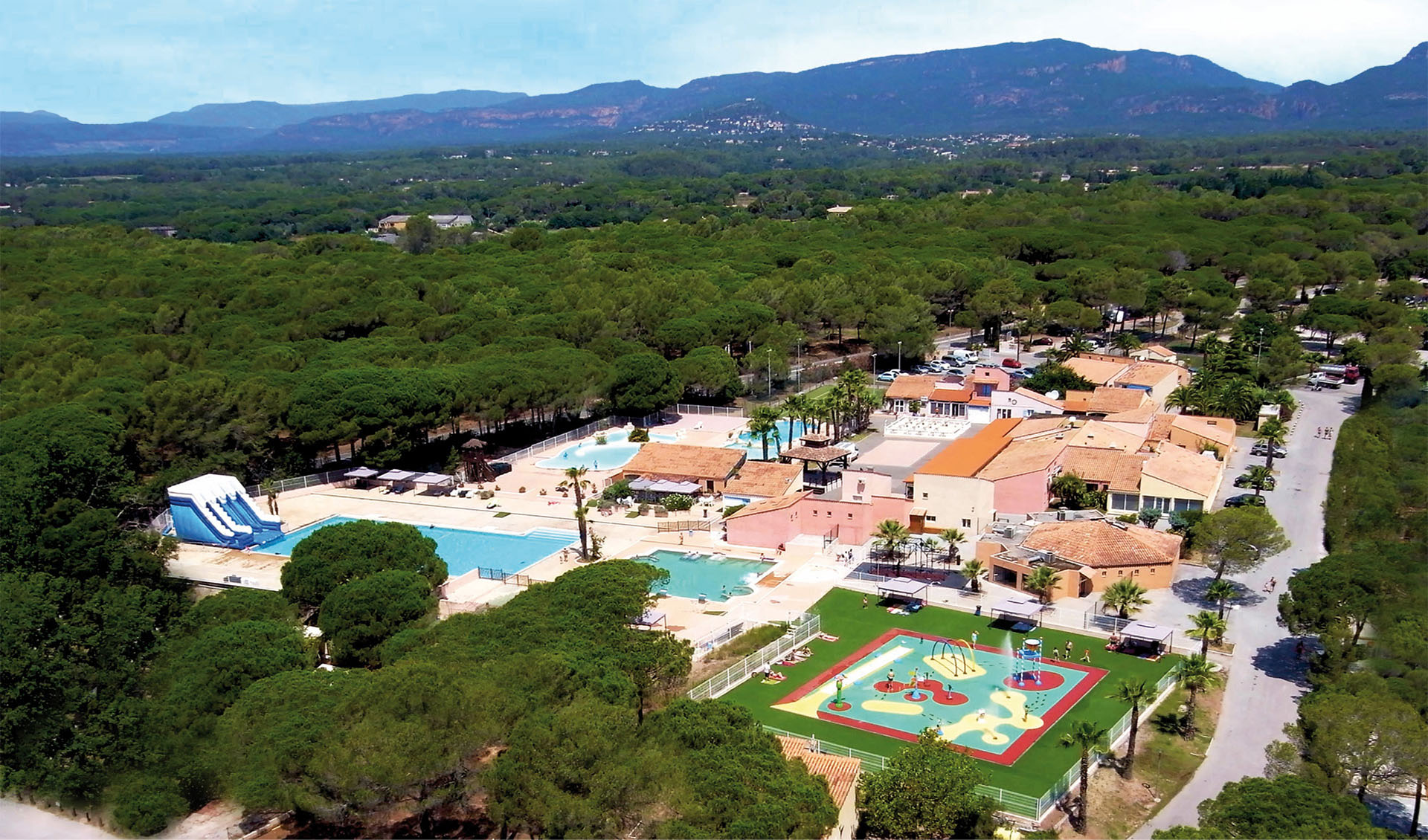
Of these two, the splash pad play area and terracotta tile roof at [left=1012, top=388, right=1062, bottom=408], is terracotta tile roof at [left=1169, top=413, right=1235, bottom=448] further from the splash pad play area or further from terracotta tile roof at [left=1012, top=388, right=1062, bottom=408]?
the splash pad play area

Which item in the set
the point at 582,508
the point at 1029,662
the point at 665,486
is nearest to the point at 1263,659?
the point at 1029,662

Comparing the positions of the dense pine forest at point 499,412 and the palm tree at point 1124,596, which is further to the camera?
the palm tree at point 1124,596

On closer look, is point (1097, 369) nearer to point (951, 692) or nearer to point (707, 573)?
point (707, 573)

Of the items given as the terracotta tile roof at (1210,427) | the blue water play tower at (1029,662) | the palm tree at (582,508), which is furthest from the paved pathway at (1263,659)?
the palm tree at (582,508)

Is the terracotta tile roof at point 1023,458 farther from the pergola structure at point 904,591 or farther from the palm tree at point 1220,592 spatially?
the palm tree at point 1220,592

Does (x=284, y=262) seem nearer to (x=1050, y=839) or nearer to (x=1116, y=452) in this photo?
(x=1116, y=452)

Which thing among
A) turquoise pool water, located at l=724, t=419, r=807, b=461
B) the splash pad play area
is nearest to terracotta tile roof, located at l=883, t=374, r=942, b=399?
turquoise pool water, located at l=724, t=419, r=807, b=461

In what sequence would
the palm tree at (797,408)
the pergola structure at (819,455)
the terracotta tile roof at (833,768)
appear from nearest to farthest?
the terracotta tile roof at (833,768) → the pergola structure at (819,455) → the palm tree at (797,408)
